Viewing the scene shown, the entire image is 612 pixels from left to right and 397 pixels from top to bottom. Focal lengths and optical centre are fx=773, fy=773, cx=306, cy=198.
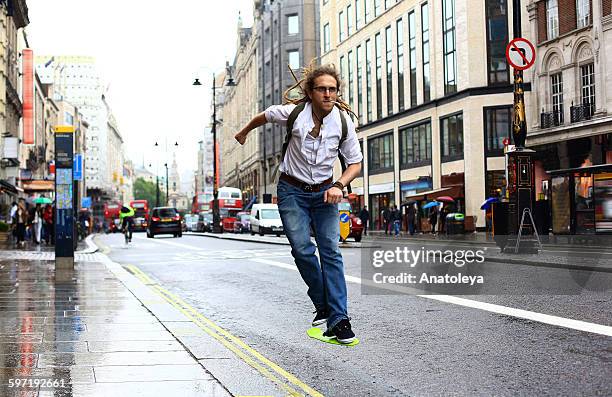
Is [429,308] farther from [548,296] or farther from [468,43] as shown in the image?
[468,43]

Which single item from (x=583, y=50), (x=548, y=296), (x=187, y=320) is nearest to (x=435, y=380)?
(x=187, y=320)

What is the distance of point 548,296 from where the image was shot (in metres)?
9.13

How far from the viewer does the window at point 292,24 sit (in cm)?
7412

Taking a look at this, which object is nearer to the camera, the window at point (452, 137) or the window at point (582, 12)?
the window at point (582, 12)

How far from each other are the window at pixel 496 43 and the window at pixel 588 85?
7654 mm

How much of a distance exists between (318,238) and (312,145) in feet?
2.19

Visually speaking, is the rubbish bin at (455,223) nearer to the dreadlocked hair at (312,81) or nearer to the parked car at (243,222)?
the parked car at (243,222)

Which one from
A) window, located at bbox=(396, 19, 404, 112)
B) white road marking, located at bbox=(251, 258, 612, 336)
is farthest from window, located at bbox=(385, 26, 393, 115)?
white road marking, located at bbox=(251, 258, 612, 336)

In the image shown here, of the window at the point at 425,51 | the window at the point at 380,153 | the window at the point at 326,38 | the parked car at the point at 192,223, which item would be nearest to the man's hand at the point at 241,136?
the window at the point at 425,51

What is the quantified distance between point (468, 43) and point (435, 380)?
122 feet

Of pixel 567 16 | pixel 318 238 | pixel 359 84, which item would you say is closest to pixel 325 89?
pixel 318 238

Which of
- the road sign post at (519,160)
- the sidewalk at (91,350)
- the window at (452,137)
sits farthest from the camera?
the window at (452,137)

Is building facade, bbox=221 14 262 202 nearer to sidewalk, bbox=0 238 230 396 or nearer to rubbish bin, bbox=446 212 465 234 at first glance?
rubbish bin, bbox=446 212 465 234

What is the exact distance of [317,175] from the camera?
5.36 meters
